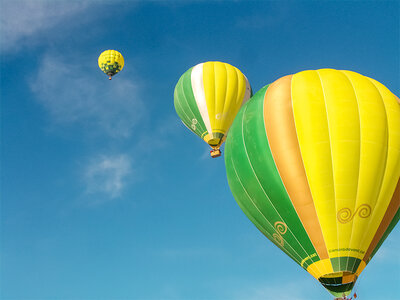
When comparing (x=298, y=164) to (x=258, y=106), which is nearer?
(x=298, y=164)

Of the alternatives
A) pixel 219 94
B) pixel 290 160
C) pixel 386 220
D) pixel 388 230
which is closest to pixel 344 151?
pixel 290 160

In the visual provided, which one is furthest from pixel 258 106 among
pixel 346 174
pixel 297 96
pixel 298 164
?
pixel 346 174

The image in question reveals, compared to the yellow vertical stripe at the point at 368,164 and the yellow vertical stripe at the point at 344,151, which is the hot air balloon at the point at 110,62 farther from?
the yellow vertical stripe at the point at 368,164

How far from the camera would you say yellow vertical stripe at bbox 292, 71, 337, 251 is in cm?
1672

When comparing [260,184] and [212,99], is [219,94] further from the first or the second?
[260,184]

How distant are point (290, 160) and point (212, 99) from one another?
49.9 feet

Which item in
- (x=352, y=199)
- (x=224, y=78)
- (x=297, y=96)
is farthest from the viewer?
(x=224, y=78)

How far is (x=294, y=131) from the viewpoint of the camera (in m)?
17.5

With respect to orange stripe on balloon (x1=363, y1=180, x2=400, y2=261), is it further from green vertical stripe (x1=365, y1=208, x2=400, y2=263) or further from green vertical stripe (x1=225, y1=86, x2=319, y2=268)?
green vertical stripe (x1=225, y1=86, x2=319, y2=268)

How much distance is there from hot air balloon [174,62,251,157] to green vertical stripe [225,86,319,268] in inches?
489

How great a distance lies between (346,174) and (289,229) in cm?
256

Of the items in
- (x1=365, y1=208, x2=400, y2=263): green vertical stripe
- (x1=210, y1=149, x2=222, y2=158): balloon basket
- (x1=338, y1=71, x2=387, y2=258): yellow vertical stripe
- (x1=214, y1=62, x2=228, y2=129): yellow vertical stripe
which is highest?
(x1=214, y1=62, x2=228, y2=129): yellow vertical stripe

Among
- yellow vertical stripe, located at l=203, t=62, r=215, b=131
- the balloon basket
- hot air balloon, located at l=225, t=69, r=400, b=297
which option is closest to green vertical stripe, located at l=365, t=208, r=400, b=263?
hot air balloon, located at l=225, t=69, r=400, b=297

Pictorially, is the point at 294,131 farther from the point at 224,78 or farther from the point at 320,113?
the point at 224,78
